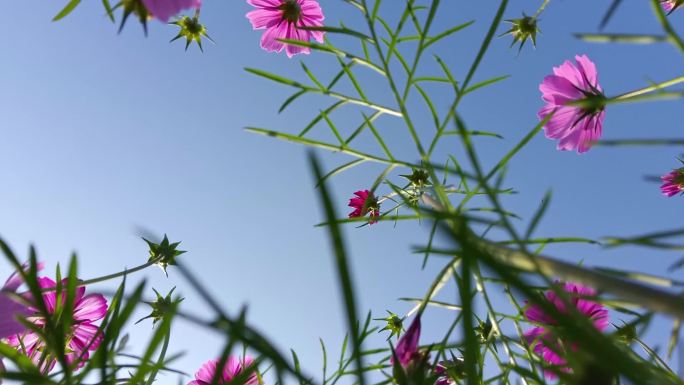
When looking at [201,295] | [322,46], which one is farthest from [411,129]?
[201,295]

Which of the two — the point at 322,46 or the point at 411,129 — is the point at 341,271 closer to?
the point at 411,129

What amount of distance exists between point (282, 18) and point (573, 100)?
→ 50 cm

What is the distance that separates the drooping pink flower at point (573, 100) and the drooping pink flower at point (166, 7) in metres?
0.53

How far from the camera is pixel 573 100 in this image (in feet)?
2.31

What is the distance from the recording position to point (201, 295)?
0.59ft

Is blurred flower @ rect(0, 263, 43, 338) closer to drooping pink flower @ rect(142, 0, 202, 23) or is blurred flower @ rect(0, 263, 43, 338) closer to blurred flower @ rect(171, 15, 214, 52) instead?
drooping pink flower @ rect(142, 0, 202, 23)

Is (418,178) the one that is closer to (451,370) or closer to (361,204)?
(361,204)

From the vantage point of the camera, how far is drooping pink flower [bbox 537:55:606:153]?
2.31ft

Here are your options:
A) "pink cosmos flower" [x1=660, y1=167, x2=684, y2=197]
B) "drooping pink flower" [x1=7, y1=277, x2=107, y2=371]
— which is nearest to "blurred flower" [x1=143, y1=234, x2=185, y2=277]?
"drooping pink flower" [x1=7, y1=277, x2=107, y2=371]

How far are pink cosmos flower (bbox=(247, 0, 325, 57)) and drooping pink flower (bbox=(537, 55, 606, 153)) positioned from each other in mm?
397

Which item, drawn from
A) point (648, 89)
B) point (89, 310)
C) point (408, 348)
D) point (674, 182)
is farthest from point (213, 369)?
point (674, 182)

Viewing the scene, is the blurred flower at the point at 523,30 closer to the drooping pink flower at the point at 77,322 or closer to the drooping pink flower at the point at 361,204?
the drooping pink flower at the point at 361,204

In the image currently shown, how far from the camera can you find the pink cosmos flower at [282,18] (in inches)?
35.4

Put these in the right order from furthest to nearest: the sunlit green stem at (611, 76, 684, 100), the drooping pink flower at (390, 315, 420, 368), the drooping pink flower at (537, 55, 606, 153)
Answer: the drooping pink flower at (537, 55, 606, 153), the sunlit green stem at (611, 76, 684, 100), the drooping pink flower at (390, 315, 420, 368)
